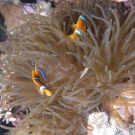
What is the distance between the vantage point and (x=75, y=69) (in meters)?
1.91

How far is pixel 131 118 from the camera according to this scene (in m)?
1.59

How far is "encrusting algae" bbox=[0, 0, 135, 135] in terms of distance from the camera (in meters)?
1.67

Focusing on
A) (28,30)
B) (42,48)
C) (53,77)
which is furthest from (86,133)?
(28,30)

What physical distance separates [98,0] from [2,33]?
156 cm

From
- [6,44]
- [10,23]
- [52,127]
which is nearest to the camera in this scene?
[52,127]

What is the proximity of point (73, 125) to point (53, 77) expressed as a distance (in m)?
0.49

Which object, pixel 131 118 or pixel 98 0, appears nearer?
pixel 131 118

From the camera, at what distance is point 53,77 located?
199cm

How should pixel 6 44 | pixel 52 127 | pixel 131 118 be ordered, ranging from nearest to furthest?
pixel 131 118 → pixel 52 127 → pixel 6 44

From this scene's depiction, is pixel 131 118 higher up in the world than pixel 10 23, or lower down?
lower down

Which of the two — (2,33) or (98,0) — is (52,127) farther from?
(2,33)

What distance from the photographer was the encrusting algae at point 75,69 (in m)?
1.67

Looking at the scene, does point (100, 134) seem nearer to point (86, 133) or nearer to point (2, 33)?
point (86, 133)

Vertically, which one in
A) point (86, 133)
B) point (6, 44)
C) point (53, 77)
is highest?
point (6, 44)
